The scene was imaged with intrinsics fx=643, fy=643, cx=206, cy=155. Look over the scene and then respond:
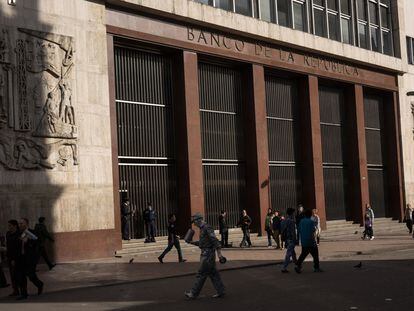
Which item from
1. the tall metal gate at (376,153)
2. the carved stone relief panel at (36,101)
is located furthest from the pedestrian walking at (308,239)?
the tall metal gate at (376,153)

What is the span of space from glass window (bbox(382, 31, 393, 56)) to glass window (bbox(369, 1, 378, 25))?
3.76 feet

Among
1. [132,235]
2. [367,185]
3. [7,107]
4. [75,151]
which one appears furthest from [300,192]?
[7,107]

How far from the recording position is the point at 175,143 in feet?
90.2

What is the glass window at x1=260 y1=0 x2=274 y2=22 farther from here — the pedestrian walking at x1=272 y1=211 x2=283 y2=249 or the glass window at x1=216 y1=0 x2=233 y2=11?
the pedestrian walking at x1=272 y1=211 x2=283 y2=249

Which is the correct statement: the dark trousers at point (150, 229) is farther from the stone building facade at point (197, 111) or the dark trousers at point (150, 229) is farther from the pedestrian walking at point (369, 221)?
the pedestrian walking at point (369, 221)

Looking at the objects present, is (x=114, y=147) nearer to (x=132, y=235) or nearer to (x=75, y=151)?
(x=75, y=151)

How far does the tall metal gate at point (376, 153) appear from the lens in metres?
39.1

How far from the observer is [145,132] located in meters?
26.3

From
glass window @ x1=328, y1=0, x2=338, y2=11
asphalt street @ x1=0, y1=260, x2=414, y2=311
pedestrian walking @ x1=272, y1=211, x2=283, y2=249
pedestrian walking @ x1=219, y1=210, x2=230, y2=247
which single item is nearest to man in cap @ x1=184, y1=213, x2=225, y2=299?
asphalt street @ x1=0, y1=260, x2=414, y2=311

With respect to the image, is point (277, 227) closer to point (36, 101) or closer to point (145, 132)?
point (145, 132)

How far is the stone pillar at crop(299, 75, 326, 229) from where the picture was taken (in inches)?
1323

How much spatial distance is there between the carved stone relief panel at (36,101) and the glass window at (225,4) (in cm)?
899

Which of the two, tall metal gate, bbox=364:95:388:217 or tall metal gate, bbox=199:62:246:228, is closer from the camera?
tall metal gate, bbox=199:62:246:228

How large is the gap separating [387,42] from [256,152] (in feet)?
50.9
